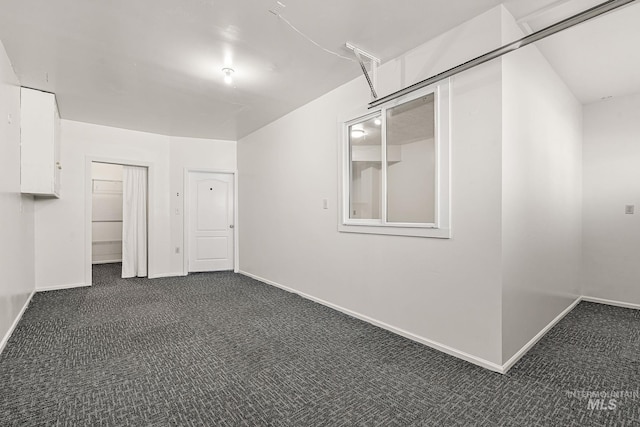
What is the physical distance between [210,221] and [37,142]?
9.58 ft

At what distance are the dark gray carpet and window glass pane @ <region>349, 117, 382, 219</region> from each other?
1.23 metres

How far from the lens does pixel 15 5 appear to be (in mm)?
2232

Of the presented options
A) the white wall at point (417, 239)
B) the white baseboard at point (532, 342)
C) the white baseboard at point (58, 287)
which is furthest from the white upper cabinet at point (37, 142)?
the white baseboard at point (532, 342)

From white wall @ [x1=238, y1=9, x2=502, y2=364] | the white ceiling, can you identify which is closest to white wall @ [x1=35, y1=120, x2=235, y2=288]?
the white ceiling

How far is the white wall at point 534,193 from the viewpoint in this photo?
236 centimetres

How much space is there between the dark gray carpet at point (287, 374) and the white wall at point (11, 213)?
344 mm

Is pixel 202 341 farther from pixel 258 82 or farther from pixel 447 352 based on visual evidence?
pixel 258 82

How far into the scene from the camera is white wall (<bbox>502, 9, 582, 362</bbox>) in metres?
2.36

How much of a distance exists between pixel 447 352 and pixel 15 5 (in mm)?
4145

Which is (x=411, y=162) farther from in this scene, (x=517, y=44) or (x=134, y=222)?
(x=134, y=222)

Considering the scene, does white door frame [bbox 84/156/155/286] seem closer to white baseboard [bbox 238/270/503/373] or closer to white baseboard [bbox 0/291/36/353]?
white baseboard [bbox 0/291/36/353]

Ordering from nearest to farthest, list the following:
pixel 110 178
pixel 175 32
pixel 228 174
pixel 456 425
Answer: pixel 456 425, pixel 175 32, pixel 228 174, pixel 110 178

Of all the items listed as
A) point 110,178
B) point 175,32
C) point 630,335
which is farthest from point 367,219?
point 110,178

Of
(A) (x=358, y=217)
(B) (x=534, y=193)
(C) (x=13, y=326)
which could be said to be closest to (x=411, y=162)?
(A) (x=358, y=217)
